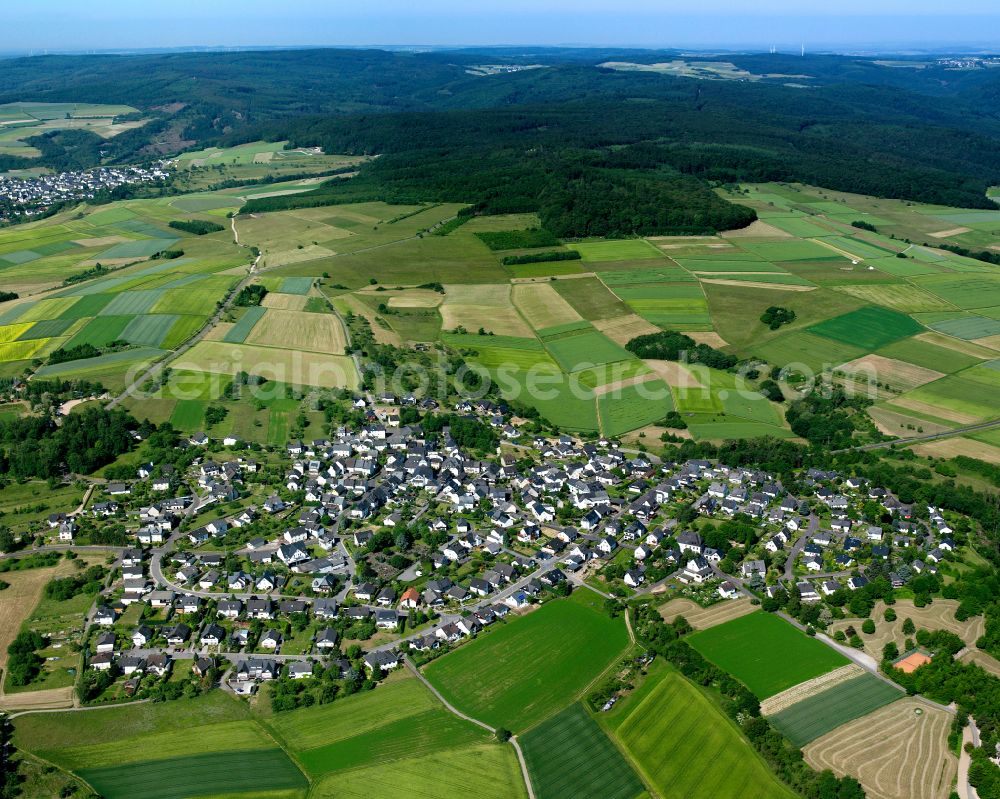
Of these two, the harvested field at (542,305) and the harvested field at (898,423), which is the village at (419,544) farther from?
the harvested field at (542,305)

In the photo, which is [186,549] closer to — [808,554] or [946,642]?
[808,554]

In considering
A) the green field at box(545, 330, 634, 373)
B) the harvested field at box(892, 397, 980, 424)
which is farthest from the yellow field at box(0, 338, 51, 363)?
the harvested field at box(892, 397, 980, 424)

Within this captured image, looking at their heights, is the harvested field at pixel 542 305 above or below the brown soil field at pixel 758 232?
below

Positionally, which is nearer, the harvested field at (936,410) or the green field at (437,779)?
the green field at (437,779)

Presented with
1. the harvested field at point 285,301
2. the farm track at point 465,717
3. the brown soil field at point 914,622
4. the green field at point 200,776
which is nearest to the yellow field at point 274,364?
the harvested field at point 285,301

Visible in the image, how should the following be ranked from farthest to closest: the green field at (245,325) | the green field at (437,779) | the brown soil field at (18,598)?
the green field at (245,325) < the brown soil field at (18,598) < the green field at (437,779)

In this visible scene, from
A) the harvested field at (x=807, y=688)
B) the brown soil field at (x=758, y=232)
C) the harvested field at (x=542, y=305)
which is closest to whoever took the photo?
→ the harvested field at (x=807, y=688)

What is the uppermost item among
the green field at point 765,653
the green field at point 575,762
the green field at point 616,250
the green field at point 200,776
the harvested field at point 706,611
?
the green field at point 616,250

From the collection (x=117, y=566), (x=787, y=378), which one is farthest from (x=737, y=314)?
(x=117, y=566)
